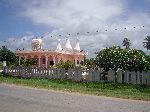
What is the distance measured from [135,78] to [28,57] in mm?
33931

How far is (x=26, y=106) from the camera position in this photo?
13.2 meters

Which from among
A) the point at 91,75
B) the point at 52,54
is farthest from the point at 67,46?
the point at 91,75

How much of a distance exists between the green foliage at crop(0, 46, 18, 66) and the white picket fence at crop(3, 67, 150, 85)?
2367 cm

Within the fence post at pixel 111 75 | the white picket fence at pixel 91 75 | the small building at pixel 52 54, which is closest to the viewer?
the white picket fence at pixel 91 75

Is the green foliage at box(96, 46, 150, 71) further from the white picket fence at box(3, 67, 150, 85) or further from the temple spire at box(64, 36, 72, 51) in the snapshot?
the temple spire at box(64, 36, 72, 51)

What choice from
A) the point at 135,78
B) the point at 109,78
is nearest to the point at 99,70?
the point at 109,78

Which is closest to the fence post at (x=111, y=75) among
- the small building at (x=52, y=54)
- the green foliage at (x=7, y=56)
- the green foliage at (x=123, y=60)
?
the green foliage at (x=123, y=60)

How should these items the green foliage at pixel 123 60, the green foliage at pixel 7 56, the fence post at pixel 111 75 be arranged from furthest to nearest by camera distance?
1. the green foliage at pixel 7 56
2. the green foliage at pixel 123 60
3. the fence post at pixel 111 75

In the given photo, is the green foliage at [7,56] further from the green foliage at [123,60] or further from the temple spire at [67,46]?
the green foliage at [123,60]

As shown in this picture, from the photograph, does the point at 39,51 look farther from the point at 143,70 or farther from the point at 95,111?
the point at 95,111

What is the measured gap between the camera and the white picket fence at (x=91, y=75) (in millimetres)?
25766

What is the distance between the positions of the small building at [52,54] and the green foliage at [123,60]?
23.8m

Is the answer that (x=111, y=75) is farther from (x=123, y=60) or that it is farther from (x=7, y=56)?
(x=7, y=56)

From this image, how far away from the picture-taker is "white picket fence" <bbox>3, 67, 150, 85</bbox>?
25766 mm
